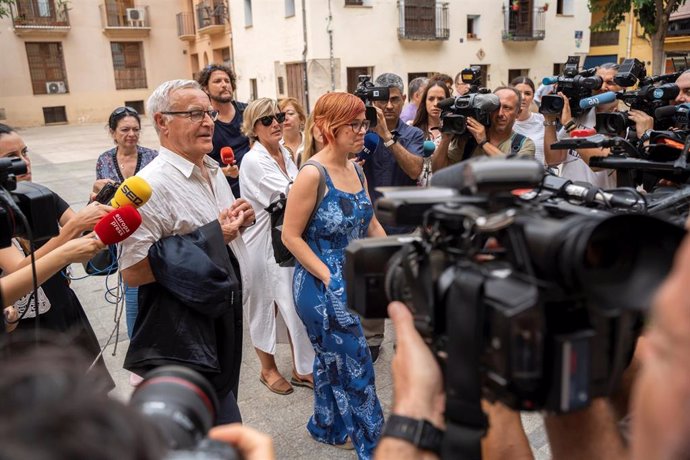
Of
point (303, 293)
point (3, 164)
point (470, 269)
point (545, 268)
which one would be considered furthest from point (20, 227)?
point (545, 268)

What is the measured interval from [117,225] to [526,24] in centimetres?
2308

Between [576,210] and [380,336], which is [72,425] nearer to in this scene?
[576,210]

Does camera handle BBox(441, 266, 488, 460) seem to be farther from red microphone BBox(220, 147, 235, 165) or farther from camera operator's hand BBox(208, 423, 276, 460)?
red microphone BBox(220, 147, 235, 165)

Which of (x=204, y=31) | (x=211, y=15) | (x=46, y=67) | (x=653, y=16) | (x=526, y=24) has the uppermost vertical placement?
Answer: (x=211, y=15)

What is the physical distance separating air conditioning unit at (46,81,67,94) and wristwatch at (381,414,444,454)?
96.7 feet

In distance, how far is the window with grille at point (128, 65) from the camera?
2798 centimetres

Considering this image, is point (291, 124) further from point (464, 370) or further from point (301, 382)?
point (464, 370)

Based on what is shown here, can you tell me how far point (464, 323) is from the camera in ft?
3.41

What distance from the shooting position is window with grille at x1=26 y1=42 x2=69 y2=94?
26156 mm

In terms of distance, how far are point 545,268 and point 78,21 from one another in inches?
1212

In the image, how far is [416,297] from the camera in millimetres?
1232

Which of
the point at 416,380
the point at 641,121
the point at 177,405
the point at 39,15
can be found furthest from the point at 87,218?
the point at 39,15

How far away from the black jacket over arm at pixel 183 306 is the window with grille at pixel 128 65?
94.5 ft

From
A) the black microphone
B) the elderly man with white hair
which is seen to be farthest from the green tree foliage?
the black microphone
